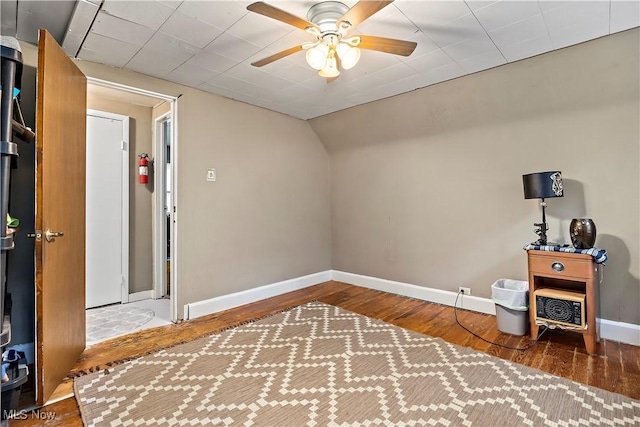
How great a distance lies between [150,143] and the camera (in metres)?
4.00

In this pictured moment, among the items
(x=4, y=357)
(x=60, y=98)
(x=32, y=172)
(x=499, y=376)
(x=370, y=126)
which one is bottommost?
(x=499, y=376)

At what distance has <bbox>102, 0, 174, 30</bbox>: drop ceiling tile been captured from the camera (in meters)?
1.82

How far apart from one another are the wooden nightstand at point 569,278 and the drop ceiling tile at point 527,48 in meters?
1.59

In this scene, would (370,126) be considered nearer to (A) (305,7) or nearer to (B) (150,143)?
(A) (305,7)

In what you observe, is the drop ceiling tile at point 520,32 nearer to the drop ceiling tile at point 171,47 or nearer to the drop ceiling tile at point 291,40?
the drop ceiling tile at point 291,40

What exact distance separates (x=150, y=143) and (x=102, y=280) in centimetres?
176

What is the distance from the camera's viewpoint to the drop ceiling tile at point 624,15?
6.17 feet

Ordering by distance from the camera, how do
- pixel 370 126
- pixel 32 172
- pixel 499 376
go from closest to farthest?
pixel 499 376, pixel 32 172, pixel 370 126

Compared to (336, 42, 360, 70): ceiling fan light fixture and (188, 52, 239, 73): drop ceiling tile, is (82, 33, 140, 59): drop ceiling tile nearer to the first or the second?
(188, 52, 239, 73): drop ceiling tile

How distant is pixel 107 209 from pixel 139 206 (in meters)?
0.36

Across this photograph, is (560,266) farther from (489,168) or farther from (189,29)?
(189,29)

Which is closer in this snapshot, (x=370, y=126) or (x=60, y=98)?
(x=60, y=98)

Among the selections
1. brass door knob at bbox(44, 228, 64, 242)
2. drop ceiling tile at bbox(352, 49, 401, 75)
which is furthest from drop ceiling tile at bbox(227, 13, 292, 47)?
brass door knob at bbox(44, 228, 64, 242)

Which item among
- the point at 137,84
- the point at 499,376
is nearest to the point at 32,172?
the point at 137,84
